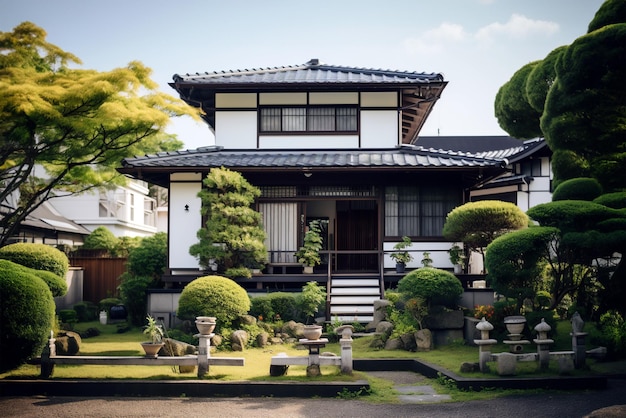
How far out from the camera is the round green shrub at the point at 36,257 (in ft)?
53.6

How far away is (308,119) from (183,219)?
501 centimetres

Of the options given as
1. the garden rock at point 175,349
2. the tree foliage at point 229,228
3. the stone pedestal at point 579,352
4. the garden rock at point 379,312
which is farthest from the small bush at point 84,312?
the stone pedestal at point 579,352

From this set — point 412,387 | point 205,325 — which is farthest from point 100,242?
point 412,387

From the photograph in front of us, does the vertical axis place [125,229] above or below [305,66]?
below

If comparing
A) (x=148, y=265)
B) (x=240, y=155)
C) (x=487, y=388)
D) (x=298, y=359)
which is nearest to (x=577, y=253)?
(x=487, y=388)

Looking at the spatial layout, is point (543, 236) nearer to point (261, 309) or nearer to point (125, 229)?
point (261, 309)

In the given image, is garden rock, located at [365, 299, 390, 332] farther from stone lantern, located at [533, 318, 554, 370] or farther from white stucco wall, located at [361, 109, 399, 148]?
white stucco wall, located at [361, 109, 399, 148]

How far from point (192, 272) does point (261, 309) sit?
3560mm

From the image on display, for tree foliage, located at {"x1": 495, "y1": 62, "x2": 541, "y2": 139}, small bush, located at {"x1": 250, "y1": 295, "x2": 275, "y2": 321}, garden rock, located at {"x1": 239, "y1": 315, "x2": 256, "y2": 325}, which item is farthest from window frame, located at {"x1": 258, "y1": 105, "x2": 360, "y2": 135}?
garden rock, located at {"x1": 239, "y1": 315, "x2": 256, "y2": 325}

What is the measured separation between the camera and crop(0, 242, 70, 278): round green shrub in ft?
53.6

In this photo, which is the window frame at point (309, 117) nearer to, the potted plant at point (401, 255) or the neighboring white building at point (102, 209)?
the potted plant at point (401, 255)

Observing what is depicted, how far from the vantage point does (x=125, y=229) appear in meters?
36.5

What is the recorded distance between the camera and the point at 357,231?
21.1 meters

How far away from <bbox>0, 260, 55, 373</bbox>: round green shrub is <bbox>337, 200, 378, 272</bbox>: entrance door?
11364 mm
